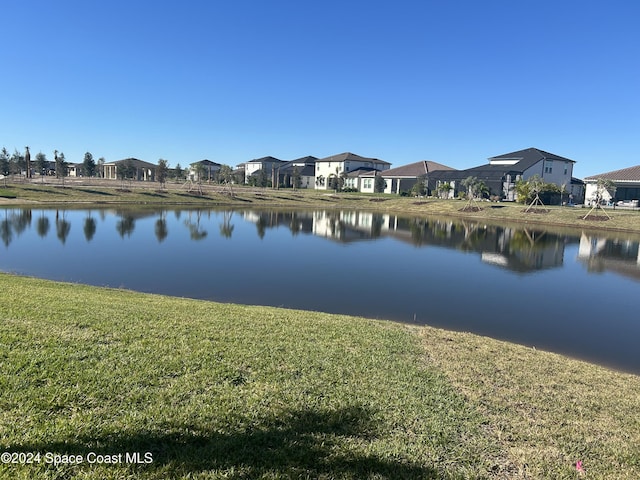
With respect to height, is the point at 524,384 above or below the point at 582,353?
above

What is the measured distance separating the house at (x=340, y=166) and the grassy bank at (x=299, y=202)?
2681 cm

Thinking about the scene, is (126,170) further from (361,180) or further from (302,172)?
(361,180)

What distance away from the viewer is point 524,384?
6.48 meters

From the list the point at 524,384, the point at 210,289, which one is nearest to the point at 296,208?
the point at 210,289

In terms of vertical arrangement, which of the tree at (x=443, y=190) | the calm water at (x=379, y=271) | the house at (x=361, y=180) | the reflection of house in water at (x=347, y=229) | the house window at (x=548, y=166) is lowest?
the calm water at (x=379, y=271)

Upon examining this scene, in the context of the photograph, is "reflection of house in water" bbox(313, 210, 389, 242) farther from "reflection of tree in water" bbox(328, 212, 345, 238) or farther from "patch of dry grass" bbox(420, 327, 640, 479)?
"patch of dry grass" bbox(420, 327, 640, 479)

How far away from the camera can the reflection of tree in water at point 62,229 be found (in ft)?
81.8

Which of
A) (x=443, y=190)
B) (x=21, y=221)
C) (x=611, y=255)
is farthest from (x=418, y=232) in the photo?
(x=443, y=190)

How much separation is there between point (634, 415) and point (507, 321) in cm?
752

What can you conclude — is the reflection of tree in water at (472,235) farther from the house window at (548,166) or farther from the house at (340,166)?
the house at (340,166)

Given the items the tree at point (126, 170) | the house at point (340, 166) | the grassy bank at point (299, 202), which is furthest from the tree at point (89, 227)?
the house at point (340, 166)

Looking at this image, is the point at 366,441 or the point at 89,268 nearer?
the point at 366,441

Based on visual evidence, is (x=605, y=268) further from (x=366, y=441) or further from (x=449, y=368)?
(x=366, y=441)

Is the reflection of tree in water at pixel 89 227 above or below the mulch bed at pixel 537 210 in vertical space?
below
